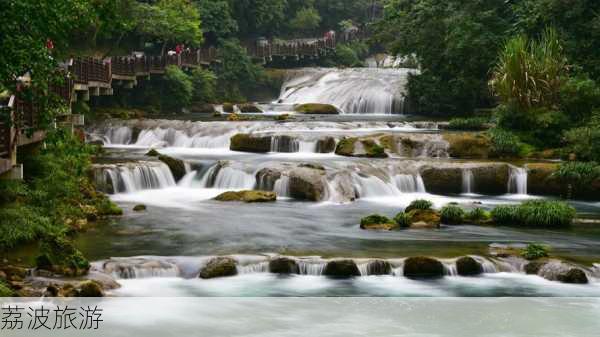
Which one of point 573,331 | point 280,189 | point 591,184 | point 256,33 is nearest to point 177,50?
point 256,33

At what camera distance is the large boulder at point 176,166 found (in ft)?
92.8

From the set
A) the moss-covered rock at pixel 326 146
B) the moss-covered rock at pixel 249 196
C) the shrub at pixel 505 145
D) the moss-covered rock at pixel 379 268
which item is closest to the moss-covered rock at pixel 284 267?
the moss-covered rock at pixel 379 268

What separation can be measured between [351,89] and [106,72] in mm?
16977

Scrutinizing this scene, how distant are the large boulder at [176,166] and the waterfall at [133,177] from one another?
0.18 metres

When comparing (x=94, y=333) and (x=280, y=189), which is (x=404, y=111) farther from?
(x=94, y=333)

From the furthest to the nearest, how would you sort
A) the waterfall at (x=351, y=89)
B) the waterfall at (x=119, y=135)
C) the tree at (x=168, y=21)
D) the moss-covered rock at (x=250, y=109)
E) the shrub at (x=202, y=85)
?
the shrub at (x=202, y=85), the waterfall at (x=351, y=89), the moss-covered rock at (x=250, y=109), the tree at (x=168, y=21), the waterfall at (x=119, y=135)

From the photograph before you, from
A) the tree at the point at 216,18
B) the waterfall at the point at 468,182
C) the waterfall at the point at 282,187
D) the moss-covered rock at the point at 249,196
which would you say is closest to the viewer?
the moss-covered rock at the point at 249,196

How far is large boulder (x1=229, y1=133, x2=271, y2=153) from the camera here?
3288 cm

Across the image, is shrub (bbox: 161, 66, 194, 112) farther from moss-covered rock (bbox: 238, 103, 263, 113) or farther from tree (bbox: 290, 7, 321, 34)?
tree (bbox: 290, 7, 321, 34)

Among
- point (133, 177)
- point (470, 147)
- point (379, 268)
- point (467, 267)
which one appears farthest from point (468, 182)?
point (379, 268)

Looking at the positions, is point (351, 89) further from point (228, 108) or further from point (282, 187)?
point (282, 187)

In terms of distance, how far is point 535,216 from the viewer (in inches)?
890

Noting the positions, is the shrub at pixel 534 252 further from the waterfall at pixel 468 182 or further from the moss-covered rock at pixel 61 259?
the waterfall at pixel 468 182

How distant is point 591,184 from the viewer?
2677 centimetres
